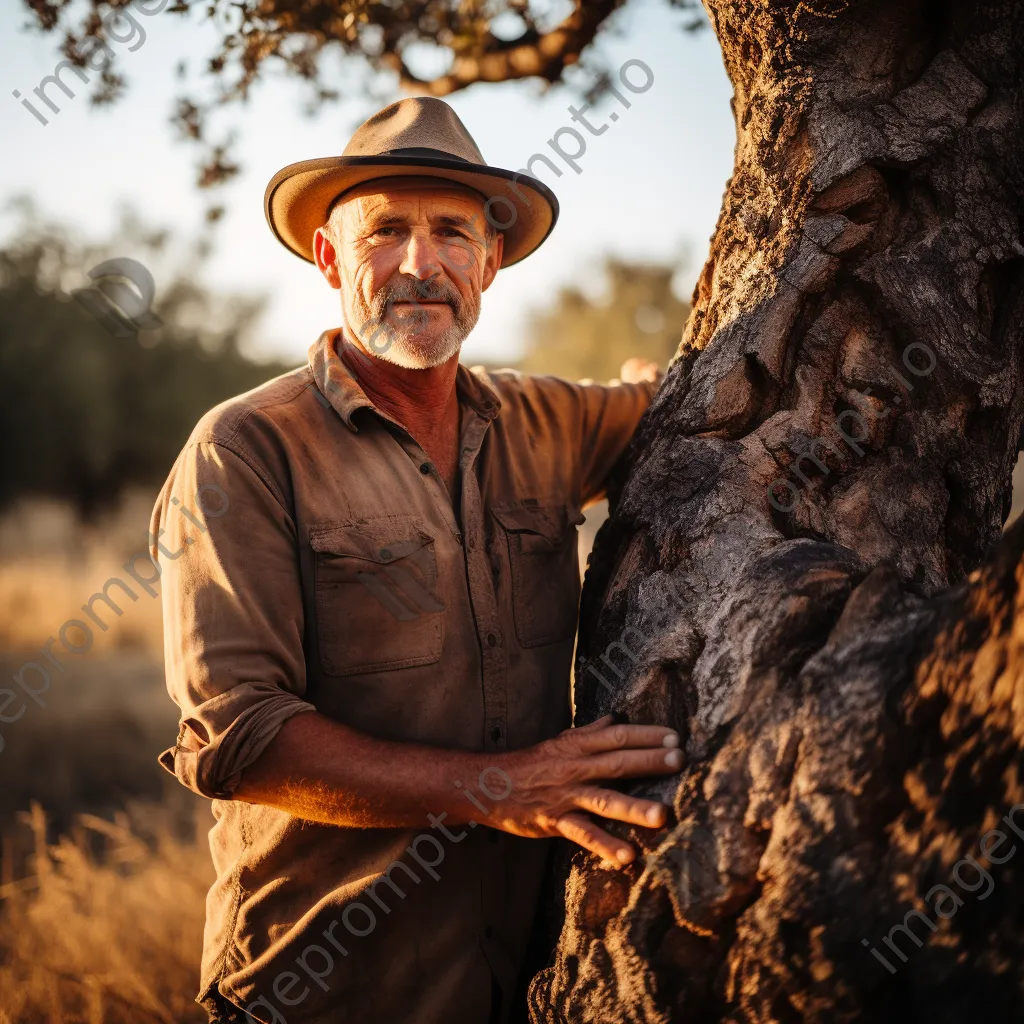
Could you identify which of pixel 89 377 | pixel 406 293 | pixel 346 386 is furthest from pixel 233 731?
pixel 89 377

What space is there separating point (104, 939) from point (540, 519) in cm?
324

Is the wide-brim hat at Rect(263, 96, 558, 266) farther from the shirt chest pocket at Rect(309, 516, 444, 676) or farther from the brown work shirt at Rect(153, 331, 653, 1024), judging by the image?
→ the shirt chest pocket at Rect(309, 516, 444, 676)

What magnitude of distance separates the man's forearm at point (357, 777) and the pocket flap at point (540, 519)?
78 centimetres

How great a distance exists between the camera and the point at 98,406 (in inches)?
800

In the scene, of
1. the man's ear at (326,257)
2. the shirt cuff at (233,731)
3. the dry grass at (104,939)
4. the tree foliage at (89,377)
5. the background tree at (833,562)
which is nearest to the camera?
the background tree at (833,562)

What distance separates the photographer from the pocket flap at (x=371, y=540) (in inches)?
95.1

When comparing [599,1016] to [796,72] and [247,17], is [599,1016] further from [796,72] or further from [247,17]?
[247,17]

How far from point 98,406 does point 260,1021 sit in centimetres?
2026

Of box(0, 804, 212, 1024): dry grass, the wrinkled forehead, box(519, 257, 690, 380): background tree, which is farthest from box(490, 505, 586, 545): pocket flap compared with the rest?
box(519, 257, 690, 380): background tree

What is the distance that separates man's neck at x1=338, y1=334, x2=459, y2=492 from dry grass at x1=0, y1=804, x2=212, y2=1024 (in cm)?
264

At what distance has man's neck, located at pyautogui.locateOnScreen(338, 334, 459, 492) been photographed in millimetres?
2801

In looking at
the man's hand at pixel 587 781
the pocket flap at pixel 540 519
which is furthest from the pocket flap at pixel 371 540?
the man's hand at pixel 587 781

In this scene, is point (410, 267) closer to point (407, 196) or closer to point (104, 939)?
point (407, 196)

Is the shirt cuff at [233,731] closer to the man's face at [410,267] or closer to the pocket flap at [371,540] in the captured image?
the pocket flap at [371,540]
